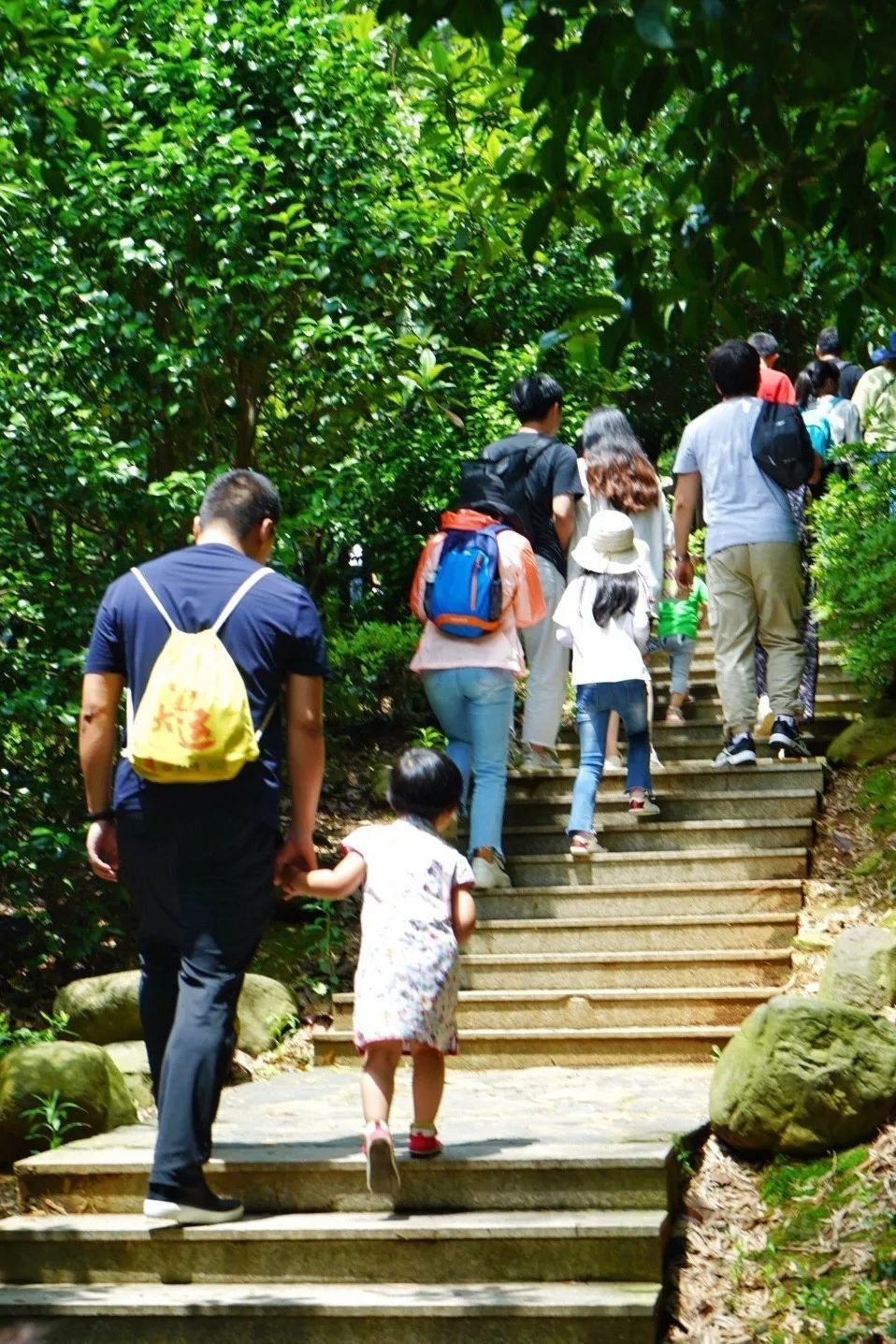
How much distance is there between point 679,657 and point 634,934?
2.78m

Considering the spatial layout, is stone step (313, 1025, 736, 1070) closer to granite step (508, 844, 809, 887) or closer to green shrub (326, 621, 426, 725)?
granite step (508, 844, 809, 887)

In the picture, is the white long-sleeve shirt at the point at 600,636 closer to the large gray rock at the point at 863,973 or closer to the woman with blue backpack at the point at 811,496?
the woman with blue backpack at the point at 811,496

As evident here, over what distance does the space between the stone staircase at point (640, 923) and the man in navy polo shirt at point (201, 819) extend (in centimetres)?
239

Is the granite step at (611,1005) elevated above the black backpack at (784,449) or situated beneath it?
situated beneath

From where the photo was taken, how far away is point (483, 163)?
1084 centimetres

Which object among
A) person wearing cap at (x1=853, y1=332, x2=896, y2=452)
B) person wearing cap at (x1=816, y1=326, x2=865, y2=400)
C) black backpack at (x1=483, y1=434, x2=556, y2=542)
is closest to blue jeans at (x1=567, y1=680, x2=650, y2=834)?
black backpack at (x1=483, y1=434, x2=556, y2=542)

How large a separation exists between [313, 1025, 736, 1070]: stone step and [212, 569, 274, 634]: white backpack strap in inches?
107

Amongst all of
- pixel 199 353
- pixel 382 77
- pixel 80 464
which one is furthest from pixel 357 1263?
pixel 382 77

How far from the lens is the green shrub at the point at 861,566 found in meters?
9.05

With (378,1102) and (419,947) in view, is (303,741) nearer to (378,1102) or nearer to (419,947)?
(419,947)

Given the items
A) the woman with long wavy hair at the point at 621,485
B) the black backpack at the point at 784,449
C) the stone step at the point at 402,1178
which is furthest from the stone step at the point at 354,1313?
the black backpack at the point at 784,449

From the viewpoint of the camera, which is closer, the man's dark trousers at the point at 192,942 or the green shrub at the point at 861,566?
the man's dark trousers at the point at 192,942

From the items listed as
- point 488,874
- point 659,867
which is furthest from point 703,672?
point 488,874

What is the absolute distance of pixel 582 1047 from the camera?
705cm
